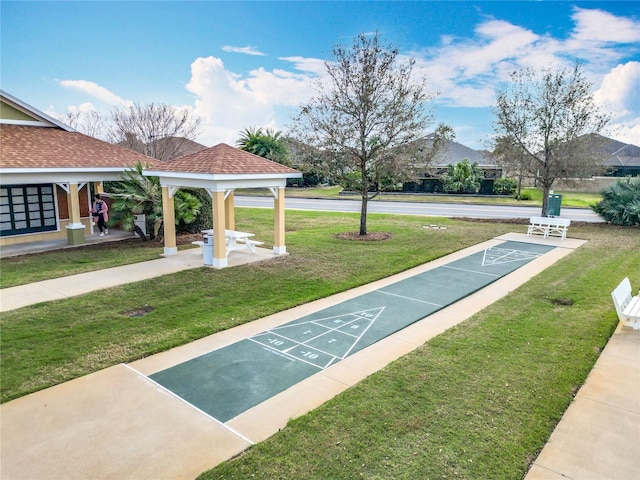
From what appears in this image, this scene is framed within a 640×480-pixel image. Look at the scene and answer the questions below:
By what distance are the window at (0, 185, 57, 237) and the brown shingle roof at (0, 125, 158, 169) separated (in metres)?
1.61

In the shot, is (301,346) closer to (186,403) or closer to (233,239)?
(186,403)

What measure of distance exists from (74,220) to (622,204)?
2402cm

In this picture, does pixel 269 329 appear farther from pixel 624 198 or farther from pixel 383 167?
pixel 624 198

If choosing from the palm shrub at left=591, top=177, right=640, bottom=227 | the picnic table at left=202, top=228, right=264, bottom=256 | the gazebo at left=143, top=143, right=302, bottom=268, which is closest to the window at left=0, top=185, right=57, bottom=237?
the gazebo at left=143, top=143, right=302, bottom=268

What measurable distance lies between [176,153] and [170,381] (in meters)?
30.4

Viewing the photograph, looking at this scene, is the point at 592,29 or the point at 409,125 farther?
the point at 592,29

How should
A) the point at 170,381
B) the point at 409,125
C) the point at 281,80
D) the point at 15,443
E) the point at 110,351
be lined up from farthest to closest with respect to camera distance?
the point at 281,80, the point at 409,125, the point at 110,351, the point at 170,381, the point at 15,443

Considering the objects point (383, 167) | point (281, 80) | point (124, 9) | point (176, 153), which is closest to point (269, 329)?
point (383, 167)

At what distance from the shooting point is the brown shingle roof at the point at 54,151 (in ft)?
46.3

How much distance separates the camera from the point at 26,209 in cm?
1584

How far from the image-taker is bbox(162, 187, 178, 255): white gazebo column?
13359 mm

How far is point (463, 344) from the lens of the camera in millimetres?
7148

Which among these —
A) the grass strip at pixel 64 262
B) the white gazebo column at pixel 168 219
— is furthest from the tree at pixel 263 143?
the white gazebo column at pixel 168 219

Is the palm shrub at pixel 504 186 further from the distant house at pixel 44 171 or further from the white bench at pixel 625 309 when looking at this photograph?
the white bench at pixel 625 309
